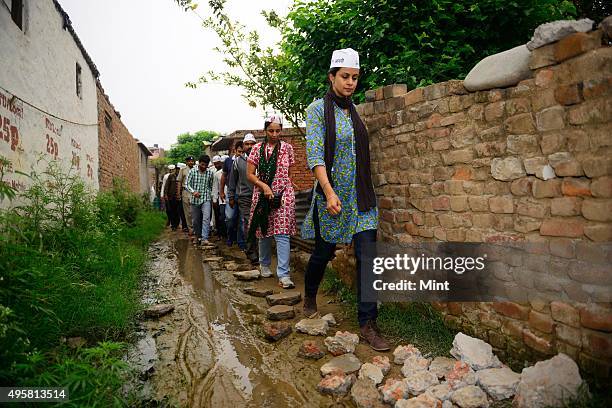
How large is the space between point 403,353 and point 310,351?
0.59m

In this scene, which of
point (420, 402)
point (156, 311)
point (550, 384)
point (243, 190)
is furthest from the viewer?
point (243, 190)

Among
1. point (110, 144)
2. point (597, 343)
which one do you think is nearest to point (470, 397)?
point (597, 343)

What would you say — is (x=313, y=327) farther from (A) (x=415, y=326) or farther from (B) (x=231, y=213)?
(B) (x=231, y=213)

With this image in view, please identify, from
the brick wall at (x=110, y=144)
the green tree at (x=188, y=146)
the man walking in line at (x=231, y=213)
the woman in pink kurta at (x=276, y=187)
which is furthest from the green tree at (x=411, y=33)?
the green tree at (x=188, y=146)

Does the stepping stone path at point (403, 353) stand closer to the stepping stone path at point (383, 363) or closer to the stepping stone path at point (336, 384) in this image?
the stepping stone path at point (383, 363)

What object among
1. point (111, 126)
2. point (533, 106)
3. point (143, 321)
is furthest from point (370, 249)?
point (111, 126)

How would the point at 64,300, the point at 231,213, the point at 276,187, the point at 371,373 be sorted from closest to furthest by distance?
1. the point at 371,373
2. the point at 64,300
3. the point at 276,187
4. the point at 231,213

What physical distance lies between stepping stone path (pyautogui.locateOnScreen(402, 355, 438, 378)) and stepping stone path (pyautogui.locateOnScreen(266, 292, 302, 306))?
1.45 m

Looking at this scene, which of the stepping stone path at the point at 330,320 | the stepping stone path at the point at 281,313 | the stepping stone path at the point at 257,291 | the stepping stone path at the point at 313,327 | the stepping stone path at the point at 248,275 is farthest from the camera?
the stepping stone path at the point at 248,275

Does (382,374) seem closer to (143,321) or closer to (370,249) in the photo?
(370,249)

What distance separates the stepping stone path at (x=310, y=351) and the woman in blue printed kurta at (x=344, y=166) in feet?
1.16

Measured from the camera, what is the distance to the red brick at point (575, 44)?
188 cm

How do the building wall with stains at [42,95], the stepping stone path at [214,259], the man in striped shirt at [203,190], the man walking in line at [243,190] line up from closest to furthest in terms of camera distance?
the building wall with stains at [42,95] < the man walking in line at [243,190] < the stepping stone path at [214,259] < the man in striped shirt at [203,190]

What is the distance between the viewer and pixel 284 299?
3637 mm
